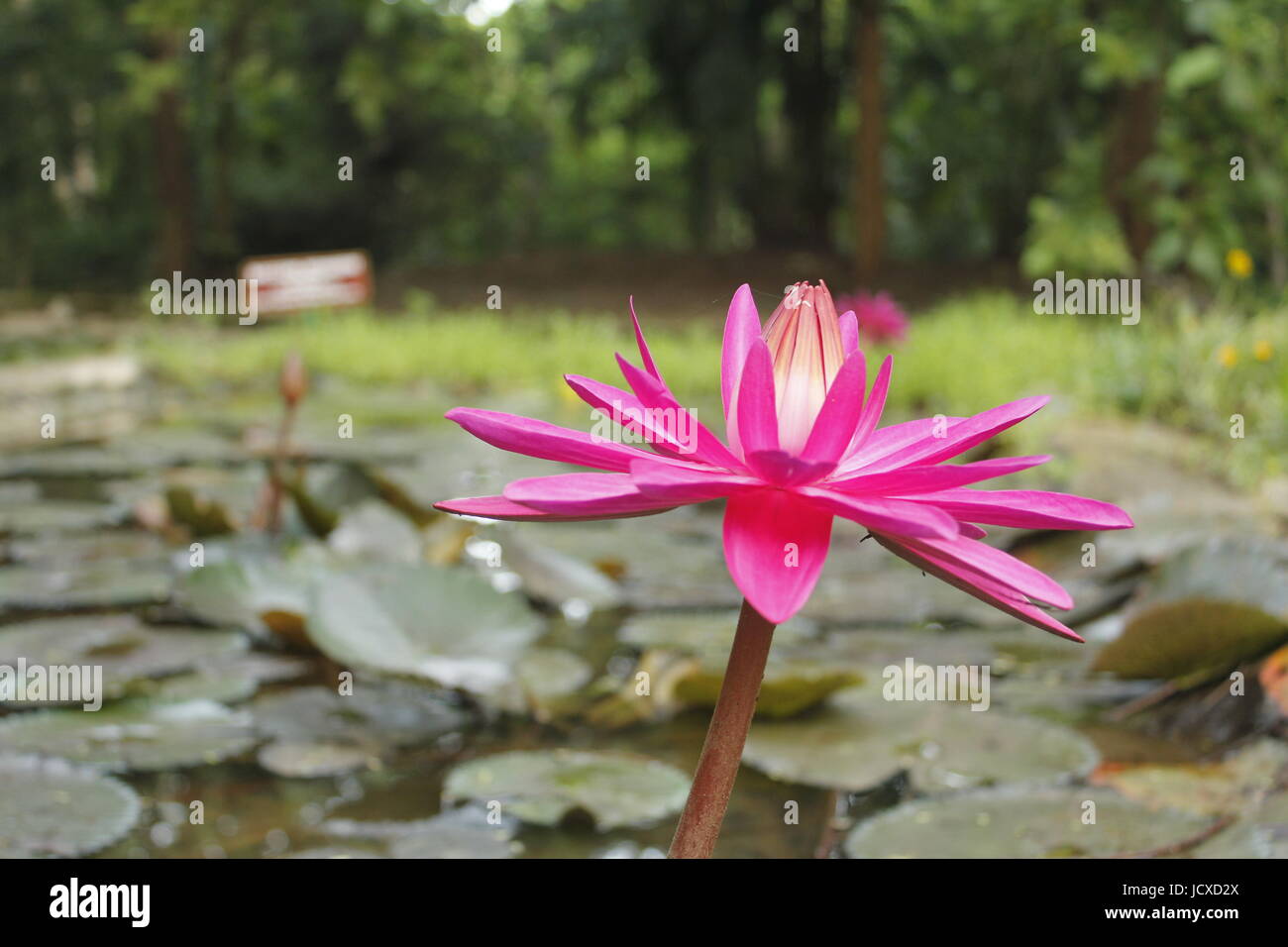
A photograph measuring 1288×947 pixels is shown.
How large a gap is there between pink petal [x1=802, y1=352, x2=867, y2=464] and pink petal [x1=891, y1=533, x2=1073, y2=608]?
0.05 meters

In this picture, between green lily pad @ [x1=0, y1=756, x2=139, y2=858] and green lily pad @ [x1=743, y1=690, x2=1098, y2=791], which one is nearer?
green lily pad @ [x1=0, y1=756, x2=139, y2=858]

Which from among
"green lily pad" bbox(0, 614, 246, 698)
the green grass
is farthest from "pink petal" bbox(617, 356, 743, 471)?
the green grass

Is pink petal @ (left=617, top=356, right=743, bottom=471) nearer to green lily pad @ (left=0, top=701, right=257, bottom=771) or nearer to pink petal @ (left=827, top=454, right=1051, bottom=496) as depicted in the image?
pink petal @ (left=827, top=454, right=1051, bottom=496)

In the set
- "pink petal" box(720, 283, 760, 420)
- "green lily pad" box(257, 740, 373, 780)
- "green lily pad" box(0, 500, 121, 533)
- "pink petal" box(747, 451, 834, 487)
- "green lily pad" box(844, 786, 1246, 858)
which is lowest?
"green lily pad" box(844, 786, 1246, 858)

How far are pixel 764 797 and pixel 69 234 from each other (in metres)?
12.8

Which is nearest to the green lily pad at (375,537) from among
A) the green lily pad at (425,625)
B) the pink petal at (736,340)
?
the green lily pad at (425,625)

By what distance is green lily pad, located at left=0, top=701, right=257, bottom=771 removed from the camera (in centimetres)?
137

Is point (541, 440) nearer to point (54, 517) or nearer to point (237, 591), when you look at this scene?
point (237, 591)

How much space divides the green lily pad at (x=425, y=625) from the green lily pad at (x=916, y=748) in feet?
1.19

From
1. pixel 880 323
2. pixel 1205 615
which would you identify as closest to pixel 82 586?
pixel 1205 615

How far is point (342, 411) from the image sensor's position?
459 cm

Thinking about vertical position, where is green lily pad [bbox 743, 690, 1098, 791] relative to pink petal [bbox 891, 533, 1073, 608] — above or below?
below

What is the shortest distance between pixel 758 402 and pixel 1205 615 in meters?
1.06
